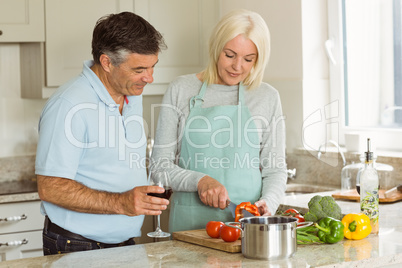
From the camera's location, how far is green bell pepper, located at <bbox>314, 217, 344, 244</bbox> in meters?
1.82

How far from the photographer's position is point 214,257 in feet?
5.67

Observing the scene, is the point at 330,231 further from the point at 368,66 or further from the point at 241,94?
the point at 368,66

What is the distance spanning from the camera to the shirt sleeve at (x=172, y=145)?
2.23 m

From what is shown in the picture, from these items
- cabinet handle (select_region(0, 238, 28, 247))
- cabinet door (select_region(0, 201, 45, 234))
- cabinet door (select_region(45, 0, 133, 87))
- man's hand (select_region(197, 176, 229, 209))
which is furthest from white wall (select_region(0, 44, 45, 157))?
man's hand (select_region(197, 176, 229, 209))

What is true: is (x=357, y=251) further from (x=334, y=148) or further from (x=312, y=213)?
(x=334, y=148)

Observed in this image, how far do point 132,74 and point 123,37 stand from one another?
13 centimetres

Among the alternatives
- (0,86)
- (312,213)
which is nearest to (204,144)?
(312,213)

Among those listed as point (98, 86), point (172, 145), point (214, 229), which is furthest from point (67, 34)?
point (214, 229)

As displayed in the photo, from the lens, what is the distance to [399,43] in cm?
309

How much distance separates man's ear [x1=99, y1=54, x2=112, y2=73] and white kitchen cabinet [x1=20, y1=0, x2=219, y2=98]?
1.49 metres

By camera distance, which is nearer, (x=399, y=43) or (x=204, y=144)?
(x=204, y=144)

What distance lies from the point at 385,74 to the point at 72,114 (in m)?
1.91

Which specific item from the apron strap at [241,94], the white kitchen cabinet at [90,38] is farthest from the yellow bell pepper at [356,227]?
the white kitchen cabinet at [90,38]

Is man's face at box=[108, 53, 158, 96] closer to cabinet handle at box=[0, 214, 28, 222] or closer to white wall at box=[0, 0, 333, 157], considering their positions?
cabinet handle at box=[0, 214, 28, 222]
